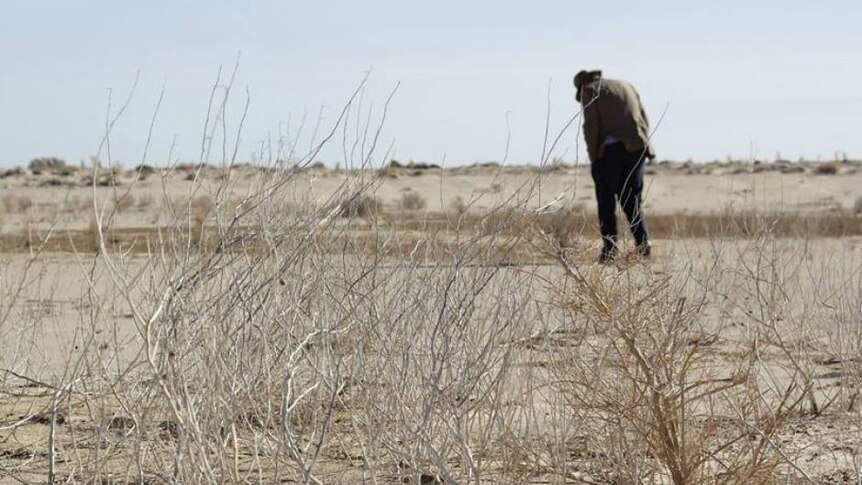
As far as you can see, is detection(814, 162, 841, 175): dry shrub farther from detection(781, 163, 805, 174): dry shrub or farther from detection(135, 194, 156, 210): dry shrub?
detection(135, 194, 156, 210): dry shrub

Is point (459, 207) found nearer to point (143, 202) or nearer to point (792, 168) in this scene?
point (143, 202)

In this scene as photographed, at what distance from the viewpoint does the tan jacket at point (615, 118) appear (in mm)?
10578

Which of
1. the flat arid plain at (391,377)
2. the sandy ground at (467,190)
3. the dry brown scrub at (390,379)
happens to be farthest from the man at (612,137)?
the sandy ground at (467,190)

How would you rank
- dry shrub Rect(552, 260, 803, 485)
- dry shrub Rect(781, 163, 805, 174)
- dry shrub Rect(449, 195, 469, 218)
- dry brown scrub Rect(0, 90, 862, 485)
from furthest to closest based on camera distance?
1. dry shrub Rect(781, 163, 805, 174)
2. dry shrub Rect(449, 195, 469, 218)
3. dry shrub Rect(552, 260, 803, 485)
4. dry brown scrub Rect(0, 90, 862, 485)

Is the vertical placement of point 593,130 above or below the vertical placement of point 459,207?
above

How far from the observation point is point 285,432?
3.75 m

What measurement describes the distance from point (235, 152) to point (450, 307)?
2.51ft

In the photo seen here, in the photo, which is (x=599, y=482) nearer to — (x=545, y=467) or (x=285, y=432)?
(x=545, y=467)

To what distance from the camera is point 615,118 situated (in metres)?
10.6

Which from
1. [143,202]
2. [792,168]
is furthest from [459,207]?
[792,168]

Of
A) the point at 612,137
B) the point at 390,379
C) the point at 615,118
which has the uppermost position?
the point at 615,118

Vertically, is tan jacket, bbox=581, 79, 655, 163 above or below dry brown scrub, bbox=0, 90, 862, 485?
above

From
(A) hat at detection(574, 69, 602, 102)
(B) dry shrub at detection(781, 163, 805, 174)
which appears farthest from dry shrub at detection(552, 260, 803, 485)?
(B) dry shrub at detection(781, 163, 805, 174)

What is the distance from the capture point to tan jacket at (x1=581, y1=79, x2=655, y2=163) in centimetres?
1058
